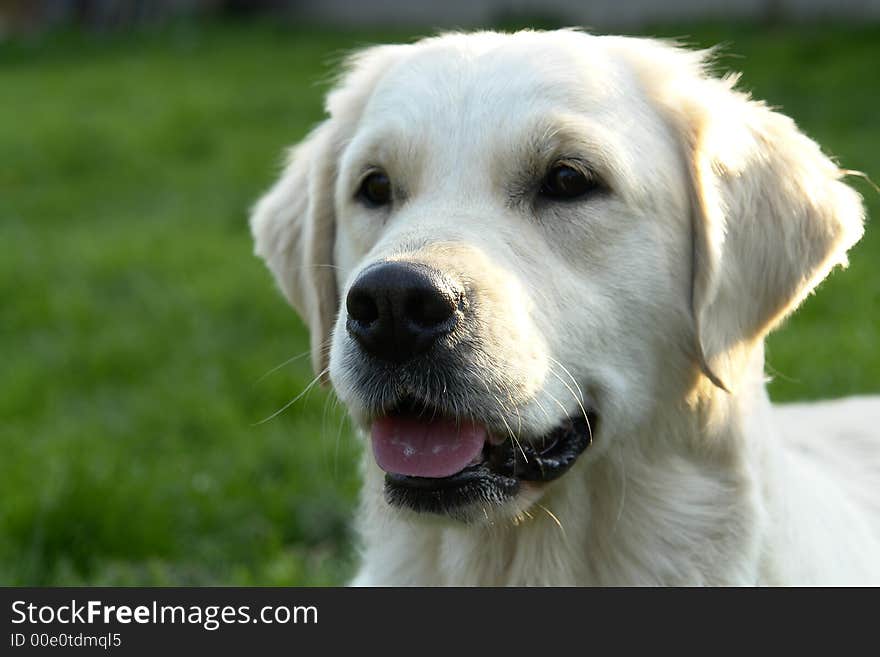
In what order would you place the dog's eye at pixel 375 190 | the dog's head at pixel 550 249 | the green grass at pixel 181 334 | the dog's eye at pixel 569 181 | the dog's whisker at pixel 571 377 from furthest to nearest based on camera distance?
the green grass at pixel 181 334, the dog's eye at pixel 375 190, the dog's eye at pixel 569 181, the dog's whisker at pixel 571 377, the dog's head at pixel 550 249

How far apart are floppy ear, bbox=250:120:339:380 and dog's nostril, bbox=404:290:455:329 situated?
88cm

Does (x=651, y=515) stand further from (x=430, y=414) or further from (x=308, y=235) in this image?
(x=308, y=235)

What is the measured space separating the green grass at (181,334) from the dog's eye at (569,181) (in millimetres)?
881

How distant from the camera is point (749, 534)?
3.10 meters

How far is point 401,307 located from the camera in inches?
104

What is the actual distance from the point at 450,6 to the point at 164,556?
1475 cm

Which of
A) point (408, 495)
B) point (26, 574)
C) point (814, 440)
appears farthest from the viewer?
point (26, 574)

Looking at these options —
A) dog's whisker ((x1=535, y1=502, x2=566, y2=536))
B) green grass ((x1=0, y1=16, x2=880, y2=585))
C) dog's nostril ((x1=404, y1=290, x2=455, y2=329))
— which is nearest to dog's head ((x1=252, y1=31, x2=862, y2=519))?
dog's nostril ((x1=404, y1=290, x2=455, y2=329))

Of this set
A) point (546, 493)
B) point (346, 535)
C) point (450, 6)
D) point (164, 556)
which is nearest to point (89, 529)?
point (164, 556)

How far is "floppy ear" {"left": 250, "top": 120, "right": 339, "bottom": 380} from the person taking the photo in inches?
145

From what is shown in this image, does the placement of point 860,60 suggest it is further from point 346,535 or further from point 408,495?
point 408,495

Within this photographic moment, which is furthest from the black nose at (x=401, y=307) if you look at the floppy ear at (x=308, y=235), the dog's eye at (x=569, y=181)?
the floppy ear at (x=308, y=235)

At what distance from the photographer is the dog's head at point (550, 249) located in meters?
2.78

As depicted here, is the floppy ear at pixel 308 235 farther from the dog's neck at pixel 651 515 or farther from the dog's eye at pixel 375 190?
the dog's neck at pixel 651 515
